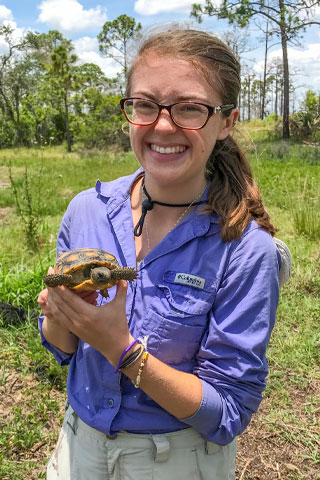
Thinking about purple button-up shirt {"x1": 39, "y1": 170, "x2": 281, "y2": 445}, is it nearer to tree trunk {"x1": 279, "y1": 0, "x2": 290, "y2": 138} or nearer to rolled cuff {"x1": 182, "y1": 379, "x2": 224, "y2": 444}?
rolled cuff {"x1": 182, "y1": 379, "x2": 224, "y2": 444}

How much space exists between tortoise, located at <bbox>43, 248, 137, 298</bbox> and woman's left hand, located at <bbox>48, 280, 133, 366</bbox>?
0.27 feet

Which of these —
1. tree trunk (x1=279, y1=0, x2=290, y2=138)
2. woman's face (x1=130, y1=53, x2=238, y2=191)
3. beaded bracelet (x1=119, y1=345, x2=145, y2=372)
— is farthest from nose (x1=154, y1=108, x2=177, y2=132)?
tree trunk (x1=279, y1=0, x2=290, y2=138)

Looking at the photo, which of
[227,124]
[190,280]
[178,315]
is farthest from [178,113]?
[178,315]

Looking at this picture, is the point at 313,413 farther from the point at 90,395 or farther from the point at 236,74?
the point at 236,74

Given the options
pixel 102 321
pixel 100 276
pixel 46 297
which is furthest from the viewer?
pixel 46 297

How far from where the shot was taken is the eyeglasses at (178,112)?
5.11 ft

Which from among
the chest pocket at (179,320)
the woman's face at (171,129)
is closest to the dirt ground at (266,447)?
the chest pocket at (179,320)

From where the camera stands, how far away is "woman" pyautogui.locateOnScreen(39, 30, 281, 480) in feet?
4.75

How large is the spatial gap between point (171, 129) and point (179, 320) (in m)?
0.70

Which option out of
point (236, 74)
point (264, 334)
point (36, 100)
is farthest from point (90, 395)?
point (36, 100)

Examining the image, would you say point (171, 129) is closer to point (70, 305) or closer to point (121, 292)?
point (121, 292)

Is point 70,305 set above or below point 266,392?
above

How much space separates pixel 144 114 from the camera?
63.4 inches

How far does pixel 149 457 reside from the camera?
1.54m
